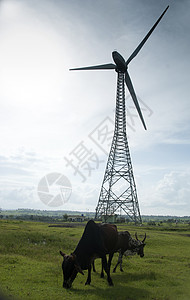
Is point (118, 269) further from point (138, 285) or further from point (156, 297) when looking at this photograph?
point (156, 297)

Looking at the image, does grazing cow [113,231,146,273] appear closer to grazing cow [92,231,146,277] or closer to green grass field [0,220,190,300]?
grazing cow [92,231,146,277]

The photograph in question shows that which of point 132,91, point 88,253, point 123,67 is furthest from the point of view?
point 123,67

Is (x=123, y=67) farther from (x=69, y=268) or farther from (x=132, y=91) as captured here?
(x=69, y=268)

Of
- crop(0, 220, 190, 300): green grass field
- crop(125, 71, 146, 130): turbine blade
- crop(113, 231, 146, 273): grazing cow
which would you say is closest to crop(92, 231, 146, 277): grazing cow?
crop(113, 231, 146, 273): grazing cow

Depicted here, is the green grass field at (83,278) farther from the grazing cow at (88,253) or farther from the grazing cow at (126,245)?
the grazing cow at (126,245)

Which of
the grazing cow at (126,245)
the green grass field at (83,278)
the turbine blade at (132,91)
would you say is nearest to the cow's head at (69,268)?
the green grass field at (83,278)

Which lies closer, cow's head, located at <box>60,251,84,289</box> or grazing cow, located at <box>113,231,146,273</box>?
cow's head, located at <box>60,251,84,289</box>

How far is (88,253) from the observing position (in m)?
13.4

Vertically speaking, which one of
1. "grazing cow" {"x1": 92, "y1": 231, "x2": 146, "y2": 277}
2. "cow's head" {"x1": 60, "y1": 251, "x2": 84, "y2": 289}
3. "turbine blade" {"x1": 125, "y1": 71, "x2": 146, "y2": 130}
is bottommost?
"cow's head" {"x1": 60, "y1": 251, "x2": 84, "y2": 289}

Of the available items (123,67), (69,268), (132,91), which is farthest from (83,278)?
(123,67)

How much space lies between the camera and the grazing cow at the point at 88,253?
12.5 m

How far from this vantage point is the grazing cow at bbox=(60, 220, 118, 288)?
1246cm

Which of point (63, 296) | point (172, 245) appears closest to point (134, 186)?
point (172, 245)

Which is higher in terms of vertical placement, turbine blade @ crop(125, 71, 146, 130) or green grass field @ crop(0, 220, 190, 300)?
turbine blade @ crop(125, 71, 146, 130)
